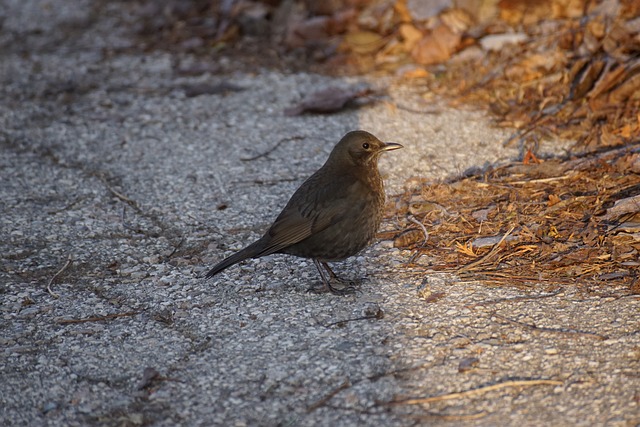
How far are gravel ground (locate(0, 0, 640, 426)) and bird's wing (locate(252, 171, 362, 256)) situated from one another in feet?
1.01

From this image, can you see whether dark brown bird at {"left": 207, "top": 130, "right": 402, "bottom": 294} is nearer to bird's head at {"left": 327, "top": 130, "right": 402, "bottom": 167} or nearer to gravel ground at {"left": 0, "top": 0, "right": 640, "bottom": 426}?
bird's head at {"left": 327, "top": 130, "right": 402, "bottom": 167}

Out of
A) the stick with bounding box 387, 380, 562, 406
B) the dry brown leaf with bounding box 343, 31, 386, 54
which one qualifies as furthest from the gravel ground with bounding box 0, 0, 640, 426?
the dry brown leaf with bounding box 343, 31, 386, 54

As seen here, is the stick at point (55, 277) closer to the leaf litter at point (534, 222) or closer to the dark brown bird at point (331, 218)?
the dark brown bird at point (331, 218)

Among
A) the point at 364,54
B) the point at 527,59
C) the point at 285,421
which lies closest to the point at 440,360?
the point at 285,421

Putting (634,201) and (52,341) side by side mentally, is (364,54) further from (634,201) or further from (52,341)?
(52,341)

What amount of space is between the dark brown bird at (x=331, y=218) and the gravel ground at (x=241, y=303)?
23 cm

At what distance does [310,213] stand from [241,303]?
0.69m

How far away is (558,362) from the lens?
4.03 m

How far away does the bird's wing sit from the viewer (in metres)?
4.99

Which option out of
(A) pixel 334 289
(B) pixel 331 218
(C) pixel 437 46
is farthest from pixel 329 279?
(C) pixel 437 46

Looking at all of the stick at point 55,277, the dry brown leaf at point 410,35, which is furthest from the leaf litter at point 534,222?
the dry brown leaf at point 410,35

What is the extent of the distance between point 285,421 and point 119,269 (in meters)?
2.04

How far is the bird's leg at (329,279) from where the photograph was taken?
4.93m

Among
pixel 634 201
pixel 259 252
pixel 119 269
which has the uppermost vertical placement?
pixel 634 201
